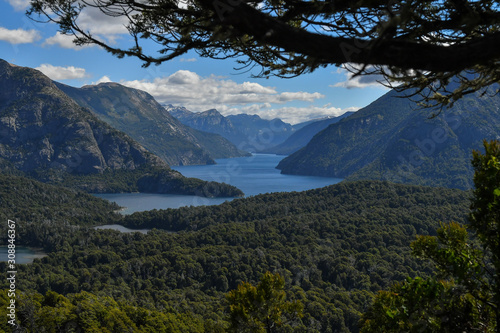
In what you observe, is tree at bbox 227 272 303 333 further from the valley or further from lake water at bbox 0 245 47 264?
lake water at bbox 0 245 47 264

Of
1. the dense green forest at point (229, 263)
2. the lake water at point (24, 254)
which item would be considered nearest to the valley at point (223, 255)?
the dense green forest at point (229, 263)

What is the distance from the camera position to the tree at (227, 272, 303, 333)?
32.7ft

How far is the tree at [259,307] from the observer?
997cm

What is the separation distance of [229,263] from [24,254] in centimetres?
5967

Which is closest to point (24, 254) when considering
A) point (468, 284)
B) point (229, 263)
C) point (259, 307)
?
point (229, 263)

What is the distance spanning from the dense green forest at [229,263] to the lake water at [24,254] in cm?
305

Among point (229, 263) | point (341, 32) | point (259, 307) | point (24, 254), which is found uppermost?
point (341, 32)

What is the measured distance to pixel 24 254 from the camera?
88375 millimetres

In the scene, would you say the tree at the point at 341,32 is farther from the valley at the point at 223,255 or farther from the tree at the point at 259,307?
the tree at the point at 259,307

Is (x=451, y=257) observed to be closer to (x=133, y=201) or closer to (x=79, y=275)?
(x=79, y=275)

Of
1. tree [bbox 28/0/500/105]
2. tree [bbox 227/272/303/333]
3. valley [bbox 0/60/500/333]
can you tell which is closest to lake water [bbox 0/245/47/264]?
valley [bbox 0/60/500/333]

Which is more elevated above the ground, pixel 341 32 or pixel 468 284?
pixel 341 32

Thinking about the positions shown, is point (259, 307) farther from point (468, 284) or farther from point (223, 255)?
point (223, 255)

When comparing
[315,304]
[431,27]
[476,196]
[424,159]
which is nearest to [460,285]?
[476,196]
